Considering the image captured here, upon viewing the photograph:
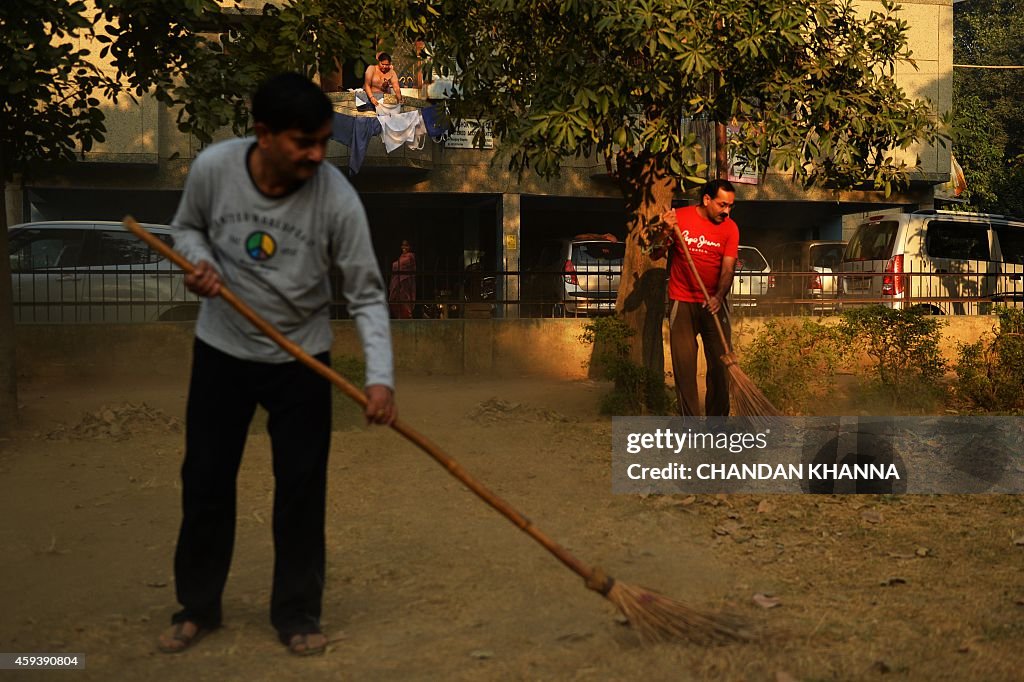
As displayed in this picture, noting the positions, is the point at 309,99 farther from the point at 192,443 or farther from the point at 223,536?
the point at 223,536

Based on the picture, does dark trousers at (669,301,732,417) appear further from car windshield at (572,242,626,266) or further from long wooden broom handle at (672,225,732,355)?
car windshield at (572,242,626,266)

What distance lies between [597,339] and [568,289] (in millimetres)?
4869

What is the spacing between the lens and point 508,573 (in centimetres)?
484

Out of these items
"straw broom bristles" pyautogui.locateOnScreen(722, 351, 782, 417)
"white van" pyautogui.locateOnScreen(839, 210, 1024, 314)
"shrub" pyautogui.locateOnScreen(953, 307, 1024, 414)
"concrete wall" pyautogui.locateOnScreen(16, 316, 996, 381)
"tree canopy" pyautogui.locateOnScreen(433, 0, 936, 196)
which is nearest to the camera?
"straw broom bristles" pyautogui.locateOnScreen(722, 351, 782, 417)

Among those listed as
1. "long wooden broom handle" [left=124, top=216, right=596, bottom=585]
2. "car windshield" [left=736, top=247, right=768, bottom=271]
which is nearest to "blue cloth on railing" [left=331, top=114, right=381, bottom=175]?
"car windshield" [left=736, top=247, right=768, bottom=271]

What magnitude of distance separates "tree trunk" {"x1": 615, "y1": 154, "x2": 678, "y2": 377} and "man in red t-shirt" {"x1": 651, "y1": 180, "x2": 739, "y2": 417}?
2293 mm

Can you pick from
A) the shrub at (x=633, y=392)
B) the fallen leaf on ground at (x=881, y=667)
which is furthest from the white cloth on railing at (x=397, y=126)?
the fallen leaf on ground at (x=881, y=667)

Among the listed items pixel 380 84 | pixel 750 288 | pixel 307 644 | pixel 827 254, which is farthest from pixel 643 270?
pixel 827 254

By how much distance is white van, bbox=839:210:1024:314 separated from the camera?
15617mm

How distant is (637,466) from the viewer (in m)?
7.55

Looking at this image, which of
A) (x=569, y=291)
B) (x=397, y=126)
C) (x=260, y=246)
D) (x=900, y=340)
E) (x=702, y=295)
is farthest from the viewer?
(x=397, y=126)

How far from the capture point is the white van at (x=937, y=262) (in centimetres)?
1562

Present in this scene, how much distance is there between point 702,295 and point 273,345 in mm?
4628

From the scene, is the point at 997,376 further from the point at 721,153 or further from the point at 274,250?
the point at 274,250
